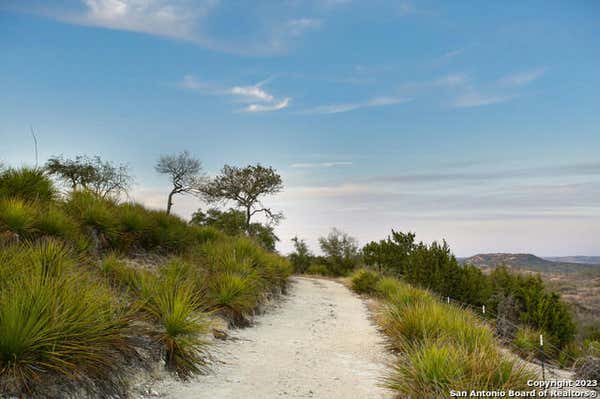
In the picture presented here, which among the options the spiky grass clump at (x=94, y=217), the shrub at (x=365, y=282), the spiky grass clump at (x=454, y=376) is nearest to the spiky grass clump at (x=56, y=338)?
the spiky grass clump at (x=454, y=376)

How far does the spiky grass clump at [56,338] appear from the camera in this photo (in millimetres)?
3541

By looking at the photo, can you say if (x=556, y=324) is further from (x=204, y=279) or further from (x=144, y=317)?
(x=144, y=317)

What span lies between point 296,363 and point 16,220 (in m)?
6.75

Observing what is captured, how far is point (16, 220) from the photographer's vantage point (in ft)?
27.3

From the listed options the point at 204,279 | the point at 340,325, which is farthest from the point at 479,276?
the point at 204,279

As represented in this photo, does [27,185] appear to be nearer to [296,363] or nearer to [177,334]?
[177,334]

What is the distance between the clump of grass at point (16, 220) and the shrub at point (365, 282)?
14.0 metres

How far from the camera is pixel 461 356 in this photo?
4863 millimetres

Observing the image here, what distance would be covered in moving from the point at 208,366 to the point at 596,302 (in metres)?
46.1

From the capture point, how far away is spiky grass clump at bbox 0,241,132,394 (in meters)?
3.54

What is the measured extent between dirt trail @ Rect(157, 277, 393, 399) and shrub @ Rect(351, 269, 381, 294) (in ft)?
26.8

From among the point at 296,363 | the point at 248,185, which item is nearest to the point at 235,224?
the point at 248,185

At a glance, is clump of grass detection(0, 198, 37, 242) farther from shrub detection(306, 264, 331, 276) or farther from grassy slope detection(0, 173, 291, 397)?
shrub detection(306, 264, 331, 276)

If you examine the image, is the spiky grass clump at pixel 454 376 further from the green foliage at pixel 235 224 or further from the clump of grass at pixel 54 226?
the green foliage at pixel 235 224
